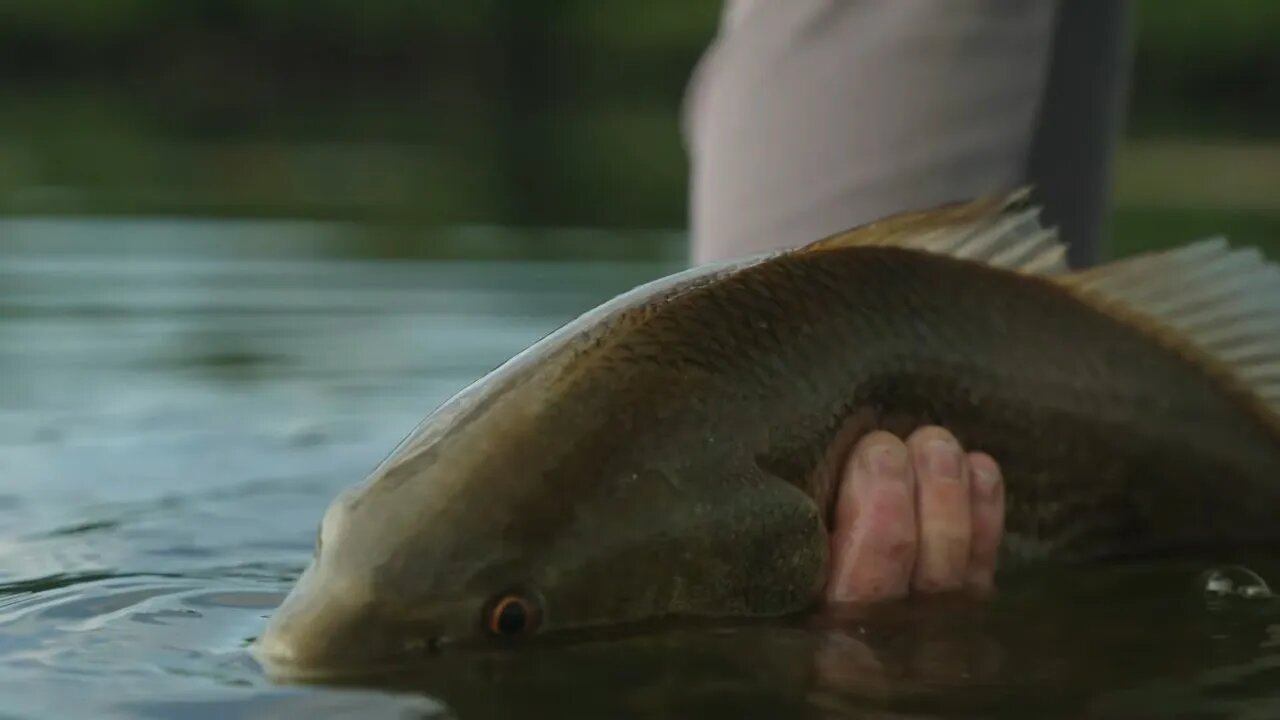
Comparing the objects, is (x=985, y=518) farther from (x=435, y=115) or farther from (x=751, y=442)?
(x=435, y=115)

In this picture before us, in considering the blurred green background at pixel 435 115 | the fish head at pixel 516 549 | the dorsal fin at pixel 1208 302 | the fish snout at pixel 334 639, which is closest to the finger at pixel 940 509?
the fish head at pixel 516 549

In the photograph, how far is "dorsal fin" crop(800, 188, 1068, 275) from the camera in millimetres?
2611

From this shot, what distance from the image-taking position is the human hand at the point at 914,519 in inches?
96.8

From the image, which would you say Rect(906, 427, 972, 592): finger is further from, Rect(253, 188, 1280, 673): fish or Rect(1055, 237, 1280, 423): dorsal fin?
Rect(1055, 237, 1280, 423): dorsal fin

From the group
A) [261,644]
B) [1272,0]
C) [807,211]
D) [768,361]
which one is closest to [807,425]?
[768,361]

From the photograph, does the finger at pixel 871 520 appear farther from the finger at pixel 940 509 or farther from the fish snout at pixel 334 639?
the fish snout at pixel 334 639

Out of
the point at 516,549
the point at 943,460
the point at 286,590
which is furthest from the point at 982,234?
the point at 286,590

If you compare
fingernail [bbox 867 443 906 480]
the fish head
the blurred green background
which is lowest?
the fish head

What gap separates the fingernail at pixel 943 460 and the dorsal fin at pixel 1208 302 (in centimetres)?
35

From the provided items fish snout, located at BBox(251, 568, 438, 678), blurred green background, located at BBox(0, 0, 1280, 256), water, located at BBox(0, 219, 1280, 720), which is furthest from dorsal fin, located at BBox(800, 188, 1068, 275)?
blurred green background, located at BBox(0, 0, 1280, 256)

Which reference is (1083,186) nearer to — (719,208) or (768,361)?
(719,208)

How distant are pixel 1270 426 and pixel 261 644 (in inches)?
56.8

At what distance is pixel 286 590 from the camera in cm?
256

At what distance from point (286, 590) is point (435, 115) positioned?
19025 millimetres
